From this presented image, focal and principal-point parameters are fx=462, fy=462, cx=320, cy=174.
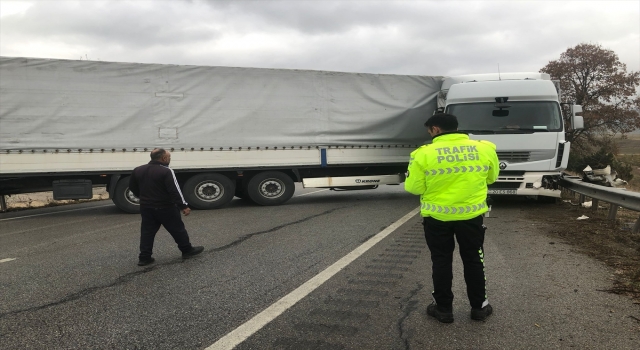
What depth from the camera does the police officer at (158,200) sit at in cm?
573

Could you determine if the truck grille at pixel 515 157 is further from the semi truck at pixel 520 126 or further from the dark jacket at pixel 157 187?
the dark jacket at pixel 157 187

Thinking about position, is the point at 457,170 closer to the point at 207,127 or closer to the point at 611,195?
the point at 611,195

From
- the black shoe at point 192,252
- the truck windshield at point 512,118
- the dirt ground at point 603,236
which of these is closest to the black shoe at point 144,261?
the black shoe at point 192,252

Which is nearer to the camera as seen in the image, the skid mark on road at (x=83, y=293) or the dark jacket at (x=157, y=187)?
the skid mark on road at (x=83, y=293)

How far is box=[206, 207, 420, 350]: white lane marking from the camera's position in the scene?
3.24 meters

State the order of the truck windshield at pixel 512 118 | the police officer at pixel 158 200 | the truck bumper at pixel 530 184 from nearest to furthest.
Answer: the police officer at pixel 158 200, the truck bumper at pixel 530 184, the truck windshield at pixel 512 118

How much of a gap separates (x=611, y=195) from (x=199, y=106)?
27.4 ft

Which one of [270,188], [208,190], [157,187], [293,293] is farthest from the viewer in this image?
[270,188]

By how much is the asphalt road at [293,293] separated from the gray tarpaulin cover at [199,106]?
2.86 metres

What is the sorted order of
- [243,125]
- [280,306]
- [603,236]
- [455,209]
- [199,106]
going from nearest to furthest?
[455,209]
[280,306]
[603,236]
[199,106]
[243,125]

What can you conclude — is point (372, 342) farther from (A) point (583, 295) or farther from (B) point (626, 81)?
(B) point (626, 81)

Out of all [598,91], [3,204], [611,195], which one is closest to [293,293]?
[611,195]

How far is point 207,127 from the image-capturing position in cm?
1053

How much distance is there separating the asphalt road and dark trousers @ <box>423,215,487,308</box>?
0.71ft
